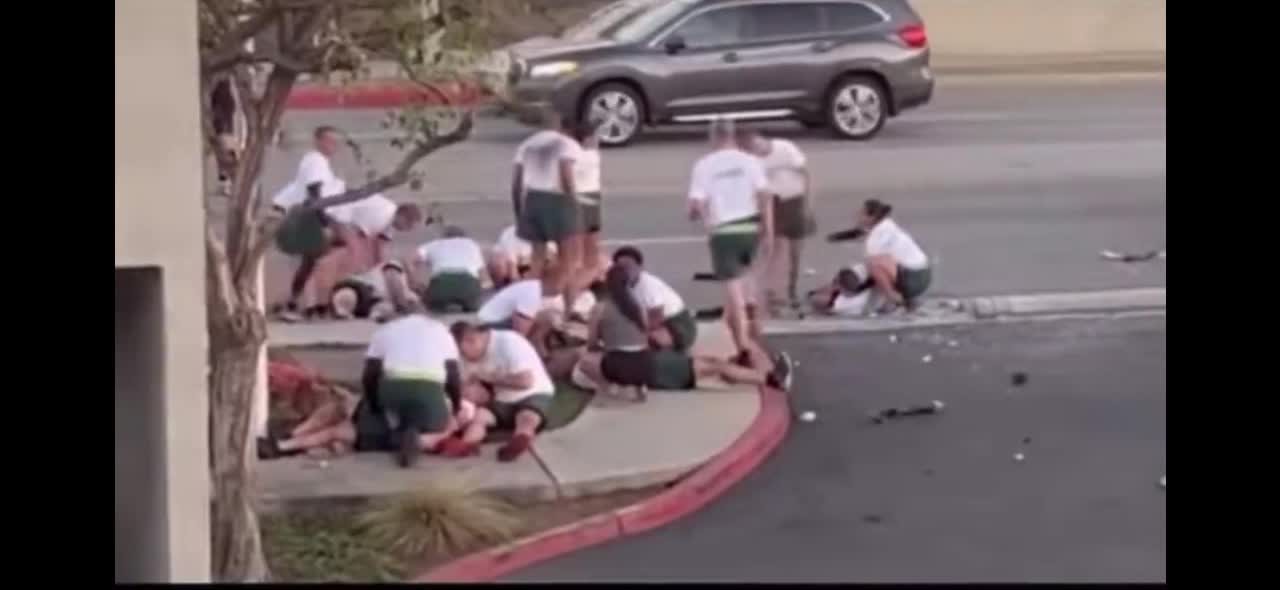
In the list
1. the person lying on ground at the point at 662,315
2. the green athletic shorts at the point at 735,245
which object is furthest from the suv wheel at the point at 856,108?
the person lying on ground at the point at 662,315

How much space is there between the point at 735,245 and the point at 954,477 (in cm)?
331

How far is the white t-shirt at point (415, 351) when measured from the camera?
39.1ft

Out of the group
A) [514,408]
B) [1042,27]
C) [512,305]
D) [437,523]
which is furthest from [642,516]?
[1042,27]

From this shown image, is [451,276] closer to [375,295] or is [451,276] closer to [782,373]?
[375,295]

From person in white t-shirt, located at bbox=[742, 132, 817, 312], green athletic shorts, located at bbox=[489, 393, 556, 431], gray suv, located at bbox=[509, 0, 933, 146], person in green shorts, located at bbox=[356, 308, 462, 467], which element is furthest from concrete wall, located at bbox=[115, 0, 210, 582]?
gray suv, located at bbox=[509, 0, 933, 146]

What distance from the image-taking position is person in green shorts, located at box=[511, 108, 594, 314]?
14695 millimetres

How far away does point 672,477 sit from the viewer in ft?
38.7

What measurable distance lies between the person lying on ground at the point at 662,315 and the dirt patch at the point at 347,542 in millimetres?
1943

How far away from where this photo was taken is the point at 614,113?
1700 cm

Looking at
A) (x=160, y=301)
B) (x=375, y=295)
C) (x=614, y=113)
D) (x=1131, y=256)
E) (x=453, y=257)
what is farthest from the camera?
(x=614, y=113)

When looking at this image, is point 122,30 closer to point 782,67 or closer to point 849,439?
point 849,439

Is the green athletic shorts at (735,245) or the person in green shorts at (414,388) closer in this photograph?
the person in green shorts at (414,388)

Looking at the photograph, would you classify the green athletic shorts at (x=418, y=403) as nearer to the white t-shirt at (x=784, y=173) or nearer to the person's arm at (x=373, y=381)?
the person's arm at (x=373, y=381)
